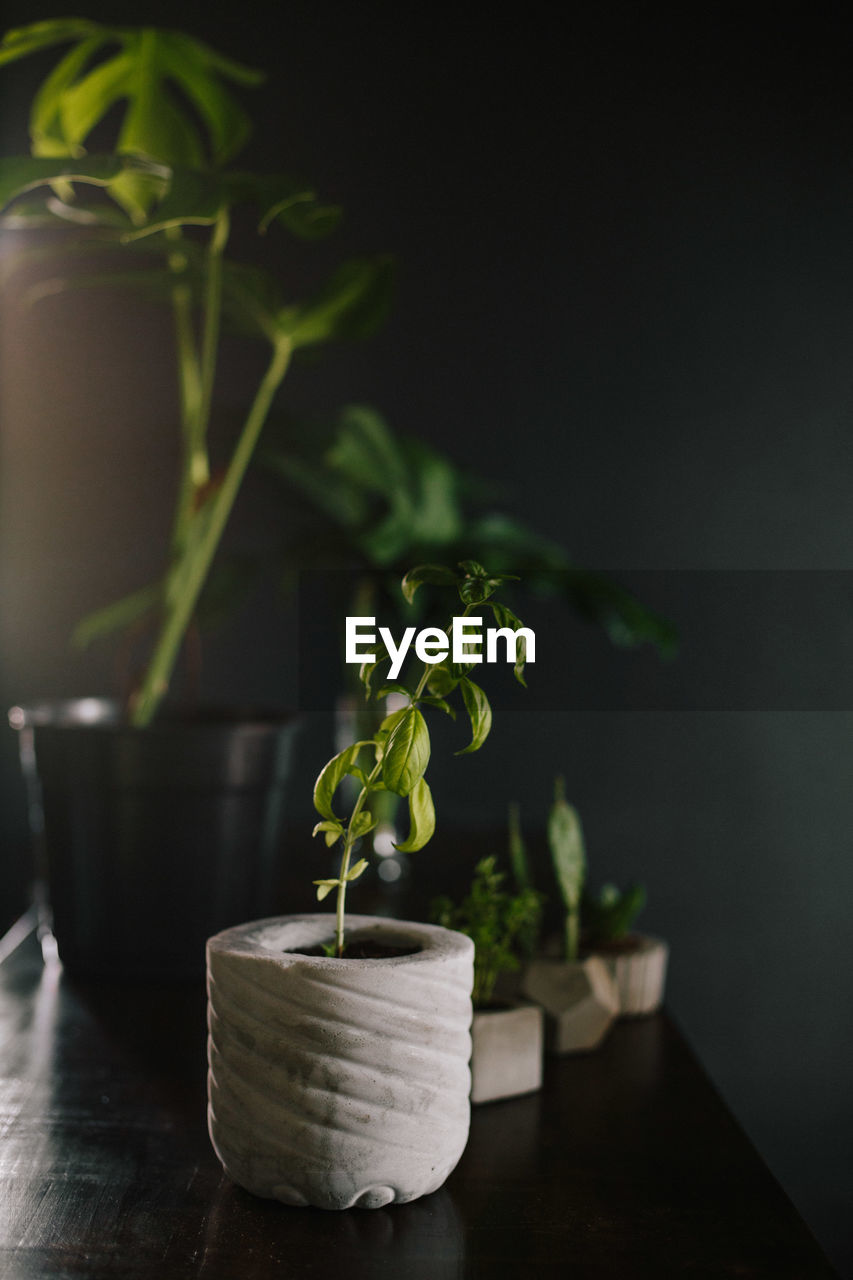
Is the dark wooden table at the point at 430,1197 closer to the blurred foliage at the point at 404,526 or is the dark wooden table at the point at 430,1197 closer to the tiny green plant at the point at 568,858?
the tiny green plant at the point at 568,858

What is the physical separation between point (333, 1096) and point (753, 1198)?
235mm

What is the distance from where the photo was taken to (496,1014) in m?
0.70

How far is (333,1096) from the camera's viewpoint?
53 cm

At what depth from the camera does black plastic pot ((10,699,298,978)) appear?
3.03 feet

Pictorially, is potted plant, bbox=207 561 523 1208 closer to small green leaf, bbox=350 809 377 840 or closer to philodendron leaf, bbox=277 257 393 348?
small green leaf, bbox=350 809 377 840

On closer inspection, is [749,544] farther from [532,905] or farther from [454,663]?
[454,663]

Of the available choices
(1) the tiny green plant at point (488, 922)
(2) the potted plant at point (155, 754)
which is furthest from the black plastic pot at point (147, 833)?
(1) the tiny green plant at point (488, 922)

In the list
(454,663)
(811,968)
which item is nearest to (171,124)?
(454,663)

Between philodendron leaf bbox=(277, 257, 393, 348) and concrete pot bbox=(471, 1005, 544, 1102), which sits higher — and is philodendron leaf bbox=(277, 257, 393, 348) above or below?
above

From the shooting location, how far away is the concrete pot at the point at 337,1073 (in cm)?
53

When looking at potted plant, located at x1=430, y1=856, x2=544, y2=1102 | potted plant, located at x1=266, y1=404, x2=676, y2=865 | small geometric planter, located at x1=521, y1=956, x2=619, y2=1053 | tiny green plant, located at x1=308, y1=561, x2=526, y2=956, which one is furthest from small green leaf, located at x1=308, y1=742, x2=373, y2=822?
potted plant, located at x1=266, y1=404, x2=676, y2=865

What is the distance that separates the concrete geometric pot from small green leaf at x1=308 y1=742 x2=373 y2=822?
371mm

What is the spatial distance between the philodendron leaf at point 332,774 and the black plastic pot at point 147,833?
0.37 metres

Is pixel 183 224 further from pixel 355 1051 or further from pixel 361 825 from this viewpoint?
pixel 355 1051
